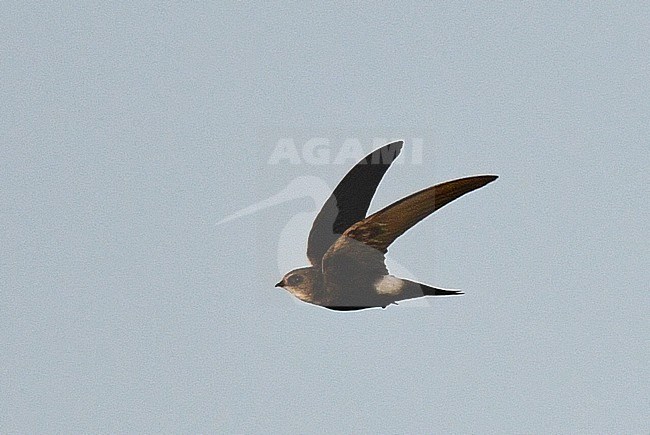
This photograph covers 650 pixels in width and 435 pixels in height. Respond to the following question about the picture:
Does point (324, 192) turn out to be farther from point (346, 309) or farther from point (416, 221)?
point (416, 221)

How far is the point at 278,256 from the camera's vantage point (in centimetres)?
1195

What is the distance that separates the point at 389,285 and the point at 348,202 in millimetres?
1324

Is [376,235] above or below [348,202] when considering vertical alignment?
below

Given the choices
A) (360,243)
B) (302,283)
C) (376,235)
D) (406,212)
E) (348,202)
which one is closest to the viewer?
(406,212)

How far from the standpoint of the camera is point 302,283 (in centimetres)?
1130

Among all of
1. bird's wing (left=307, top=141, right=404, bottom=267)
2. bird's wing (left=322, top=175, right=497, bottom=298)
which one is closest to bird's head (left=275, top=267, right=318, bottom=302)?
bird's wing (left=322, top=175, right=497, bottom=298)

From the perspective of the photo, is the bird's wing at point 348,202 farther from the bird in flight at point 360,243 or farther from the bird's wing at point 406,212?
the bird's wing at point 406,212

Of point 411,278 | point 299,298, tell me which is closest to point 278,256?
point 299,298

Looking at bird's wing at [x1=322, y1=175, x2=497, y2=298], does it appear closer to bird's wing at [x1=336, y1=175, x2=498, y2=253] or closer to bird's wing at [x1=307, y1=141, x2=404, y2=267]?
bird's wing at [x1=336, y1=175, x2=498, y2=253]

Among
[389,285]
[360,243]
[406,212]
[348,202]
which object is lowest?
[389,285]

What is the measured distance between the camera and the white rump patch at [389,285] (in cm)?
1130

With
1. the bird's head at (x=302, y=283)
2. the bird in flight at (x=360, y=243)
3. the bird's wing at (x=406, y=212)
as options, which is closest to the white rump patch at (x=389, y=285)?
the bird in flight at (x=360, y=243)

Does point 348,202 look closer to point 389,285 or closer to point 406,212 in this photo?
point 389,285

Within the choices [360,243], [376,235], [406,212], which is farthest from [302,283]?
[406,212]
